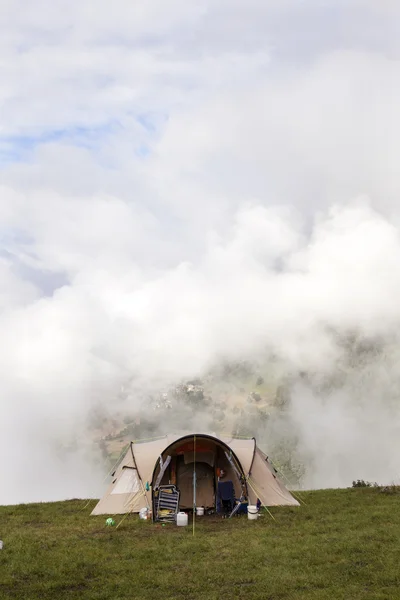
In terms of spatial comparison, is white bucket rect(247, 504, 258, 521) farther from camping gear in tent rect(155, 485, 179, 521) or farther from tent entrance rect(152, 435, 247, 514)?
camping gear in tent rect(155, 485, 179, 521)

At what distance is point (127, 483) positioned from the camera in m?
26.2

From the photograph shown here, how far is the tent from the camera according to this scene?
2533cm

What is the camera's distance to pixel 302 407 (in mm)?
198500

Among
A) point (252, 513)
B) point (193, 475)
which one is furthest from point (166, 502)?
point (252, 513)

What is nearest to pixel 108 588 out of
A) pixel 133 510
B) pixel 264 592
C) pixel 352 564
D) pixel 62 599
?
pixel 62 599

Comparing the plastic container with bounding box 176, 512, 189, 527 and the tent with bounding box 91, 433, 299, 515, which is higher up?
the tent with bounding box 91, 433, 299, 515

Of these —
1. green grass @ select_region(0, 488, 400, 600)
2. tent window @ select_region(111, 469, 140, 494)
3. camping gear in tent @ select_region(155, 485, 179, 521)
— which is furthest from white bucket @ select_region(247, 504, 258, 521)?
tent window @ select_region(111, 469, 140, 494)

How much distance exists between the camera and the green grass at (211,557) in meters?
14.2

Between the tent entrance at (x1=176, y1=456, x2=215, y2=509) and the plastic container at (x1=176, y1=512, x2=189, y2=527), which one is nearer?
the plastic container at (x1=176, y1=512, x2=189, y2=527)

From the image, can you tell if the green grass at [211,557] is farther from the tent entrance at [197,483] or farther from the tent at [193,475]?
the tent entrance at [197,483]

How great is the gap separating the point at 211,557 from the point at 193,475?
8715 mm

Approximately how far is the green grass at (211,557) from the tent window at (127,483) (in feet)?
6.74

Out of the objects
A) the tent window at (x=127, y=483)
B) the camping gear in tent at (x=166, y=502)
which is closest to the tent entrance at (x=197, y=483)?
the camping gear in tent at (x=166, y=502)

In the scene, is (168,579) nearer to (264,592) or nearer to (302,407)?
(264,592)
